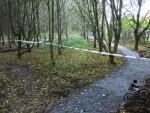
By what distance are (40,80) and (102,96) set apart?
142 inches

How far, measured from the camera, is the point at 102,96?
1059 centimetres

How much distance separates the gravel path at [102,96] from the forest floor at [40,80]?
16.1 inches

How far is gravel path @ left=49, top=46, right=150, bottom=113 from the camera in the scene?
930cm

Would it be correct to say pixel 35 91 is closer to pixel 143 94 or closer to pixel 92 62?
pixel 143 94

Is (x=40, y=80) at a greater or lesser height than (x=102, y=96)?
greater

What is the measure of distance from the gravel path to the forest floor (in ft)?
1.35

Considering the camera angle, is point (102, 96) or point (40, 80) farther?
point (40, 80)

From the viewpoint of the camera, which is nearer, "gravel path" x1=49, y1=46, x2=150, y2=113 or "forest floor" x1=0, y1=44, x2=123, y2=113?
"gravel path" x1=49, y1=46, x2=150, y2=113

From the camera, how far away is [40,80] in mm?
13008

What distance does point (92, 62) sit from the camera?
17438 mm

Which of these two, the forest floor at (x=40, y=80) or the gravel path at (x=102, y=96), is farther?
A: the forest floor at (x=40, y=80)

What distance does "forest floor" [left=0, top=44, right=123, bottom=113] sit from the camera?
10.0 m

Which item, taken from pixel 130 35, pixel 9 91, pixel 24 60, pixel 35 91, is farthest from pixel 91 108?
pixel 130 35

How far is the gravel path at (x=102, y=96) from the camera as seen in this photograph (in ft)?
30.5
